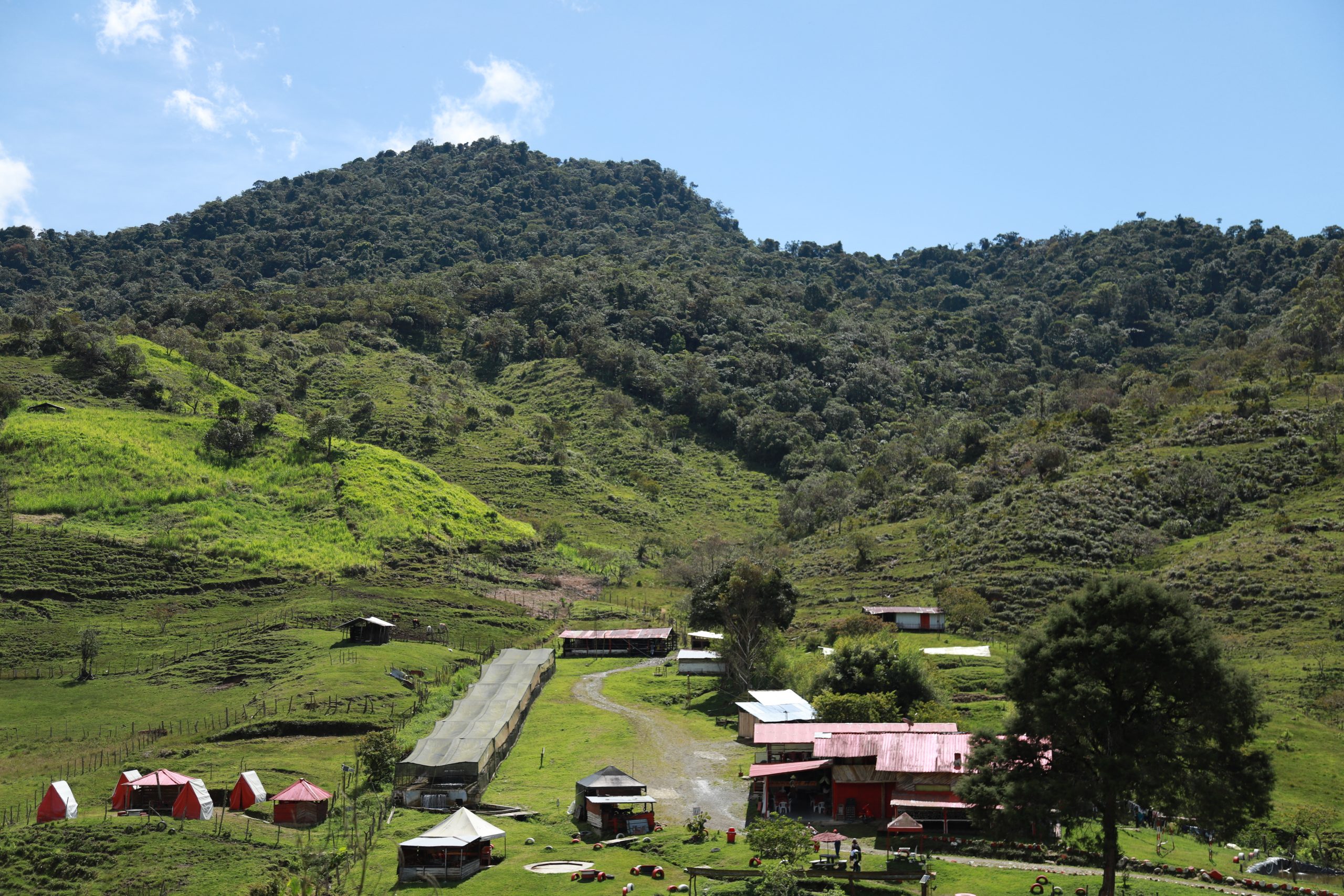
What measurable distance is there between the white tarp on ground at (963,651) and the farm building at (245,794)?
139ft

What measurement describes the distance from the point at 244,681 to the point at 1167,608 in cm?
4925

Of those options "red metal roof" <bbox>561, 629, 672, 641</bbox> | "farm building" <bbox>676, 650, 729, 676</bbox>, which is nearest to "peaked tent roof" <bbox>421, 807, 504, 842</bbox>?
"farm building" <bbox>676, 650, 729, 676</bbox>

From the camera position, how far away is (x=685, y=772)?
4872 cm

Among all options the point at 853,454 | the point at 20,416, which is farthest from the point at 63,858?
the point at 853,454

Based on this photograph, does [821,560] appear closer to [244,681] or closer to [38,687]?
[244,681]

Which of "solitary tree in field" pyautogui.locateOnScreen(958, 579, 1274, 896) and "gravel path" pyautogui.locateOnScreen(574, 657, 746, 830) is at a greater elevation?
"solitary tree in field" pyautogui.locateOnScreen(958, 579, 1274, 896)

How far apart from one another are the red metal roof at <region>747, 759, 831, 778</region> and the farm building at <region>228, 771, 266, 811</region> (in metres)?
19.2

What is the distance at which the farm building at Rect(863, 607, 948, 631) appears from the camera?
78000 mm

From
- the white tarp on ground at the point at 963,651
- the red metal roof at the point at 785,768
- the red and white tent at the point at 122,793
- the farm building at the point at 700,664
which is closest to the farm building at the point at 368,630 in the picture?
the farm building at the point at 700,664

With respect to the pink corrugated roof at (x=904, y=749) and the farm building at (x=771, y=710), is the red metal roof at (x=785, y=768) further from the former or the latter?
the farm building at (x=771, y=710)

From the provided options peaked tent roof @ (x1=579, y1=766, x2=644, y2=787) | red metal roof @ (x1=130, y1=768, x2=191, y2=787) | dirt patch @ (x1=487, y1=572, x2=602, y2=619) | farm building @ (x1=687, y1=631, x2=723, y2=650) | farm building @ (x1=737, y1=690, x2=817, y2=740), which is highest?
dirt patch @ (x1=487, y1=572, x2=602, y2=619)

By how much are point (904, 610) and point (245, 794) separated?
5115 centimetres

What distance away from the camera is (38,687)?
5756 cm

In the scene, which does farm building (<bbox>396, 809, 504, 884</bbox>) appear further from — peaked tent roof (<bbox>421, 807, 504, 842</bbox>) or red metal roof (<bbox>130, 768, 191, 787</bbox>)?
red metal roof (<bbox>130, 768, 191, 787</bbox>)
